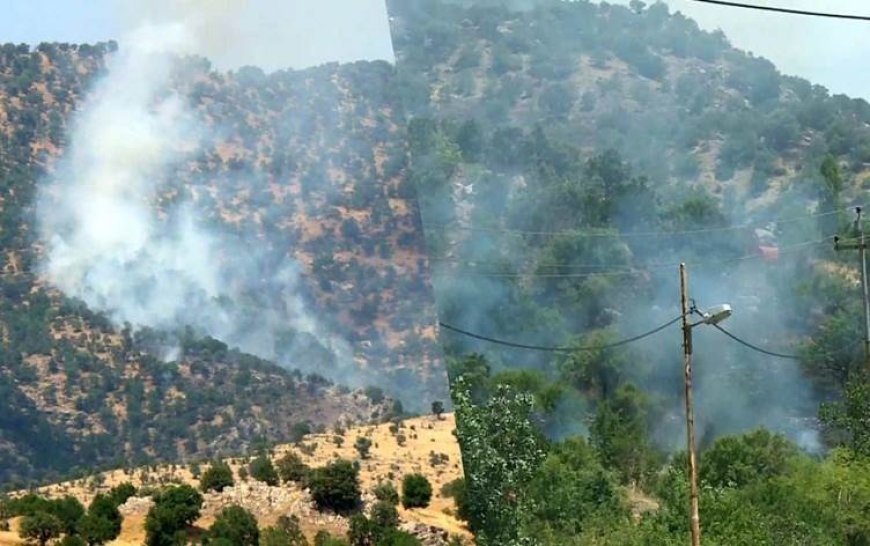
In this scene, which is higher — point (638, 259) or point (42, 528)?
point (638, 259)

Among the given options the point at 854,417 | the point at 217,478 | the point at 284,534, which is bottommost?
the point at 284,534

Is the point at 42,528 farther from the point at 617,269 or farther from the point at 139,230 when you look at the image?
the point at 617,269

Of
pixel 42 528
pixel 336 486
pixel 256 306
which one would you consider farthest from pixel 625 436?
pixel 42 528

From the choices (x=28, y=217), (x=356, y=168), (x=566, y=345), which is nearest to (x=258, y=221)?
(x=356, y=168)

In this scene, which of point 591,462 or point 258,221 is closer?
point 258,221

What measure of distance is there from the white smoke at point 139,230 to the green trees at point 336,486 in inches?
62.7

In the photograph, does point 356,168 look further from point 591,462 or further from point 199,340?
point 591,462

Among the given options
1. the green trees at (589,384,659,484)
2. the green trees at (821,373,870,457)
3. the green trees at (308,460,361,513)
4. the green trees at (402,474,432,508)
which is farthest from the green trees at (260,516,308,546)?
the green trees at (589,384,659,484)

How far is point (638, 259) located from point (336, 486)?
3109 centimetres

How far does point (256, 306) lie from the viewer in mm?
10469

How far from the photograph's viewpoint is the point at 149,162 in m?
13.3

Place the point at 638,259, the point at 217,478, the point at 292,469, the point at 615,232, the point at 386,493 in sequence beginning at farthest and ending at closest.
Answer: the point at 638,259 → the point at 615,232 → the point at 292,469 → the point at 217,478 → the point at 386,493

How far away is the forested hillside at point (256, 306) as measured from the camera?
9523mm

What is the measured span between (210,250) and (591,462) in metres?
16.3
